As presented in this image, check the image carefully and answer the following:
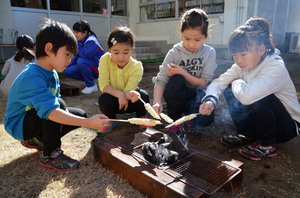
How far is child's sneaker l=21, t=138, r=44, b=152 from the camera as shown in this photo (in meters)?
2.53

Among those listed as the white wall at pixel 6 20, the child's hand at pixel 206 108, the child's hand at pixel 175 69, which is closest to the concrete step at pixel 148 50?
the white wall at pixel 6 20

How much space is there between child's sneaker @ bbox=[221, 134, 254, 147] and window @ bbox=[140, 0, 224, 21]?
7.93 meters

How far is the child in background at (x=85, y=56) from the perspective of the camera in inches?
212

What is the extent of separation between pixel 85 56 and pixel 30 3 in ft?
19.5

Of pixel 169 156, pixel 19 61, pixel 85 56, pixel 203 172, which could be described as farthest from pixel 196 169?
pixel 85 56

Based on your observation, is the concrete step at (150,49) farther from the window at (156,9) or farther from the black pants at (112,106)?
the black pants at (112,106)

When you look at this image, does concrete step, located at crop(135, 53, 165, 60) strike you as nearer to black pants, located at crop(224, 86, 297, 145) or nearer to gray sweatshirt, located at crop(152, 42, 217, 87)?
gray sweatshirt, located at crop(152, 42, 217, 87)

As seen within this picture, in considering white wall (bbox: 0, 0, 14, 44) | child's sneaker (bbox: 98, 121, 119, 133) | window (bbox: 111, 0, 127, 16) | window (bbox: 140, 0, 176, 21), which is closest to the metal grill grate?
child's sneaker (bbox: 98, 121, 119, 133)

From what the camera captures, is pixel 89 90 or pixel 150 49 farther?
pixel 150 49

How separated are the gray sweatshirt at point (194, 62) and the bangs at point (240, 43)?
0.66m

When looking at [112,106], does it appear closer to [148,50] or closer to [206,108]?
[206,108]

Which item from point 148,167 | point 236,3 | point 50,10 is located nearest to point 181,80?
point 148,167

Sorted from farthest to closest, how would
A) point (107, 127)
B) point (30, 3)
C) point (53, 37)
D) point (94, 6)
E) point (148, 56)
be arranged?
point (94, 6) → point (148, 56) → point (30, 3) → point (107, 127) → point (53, 37)

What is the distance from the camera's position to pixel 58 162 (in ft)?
7.68
